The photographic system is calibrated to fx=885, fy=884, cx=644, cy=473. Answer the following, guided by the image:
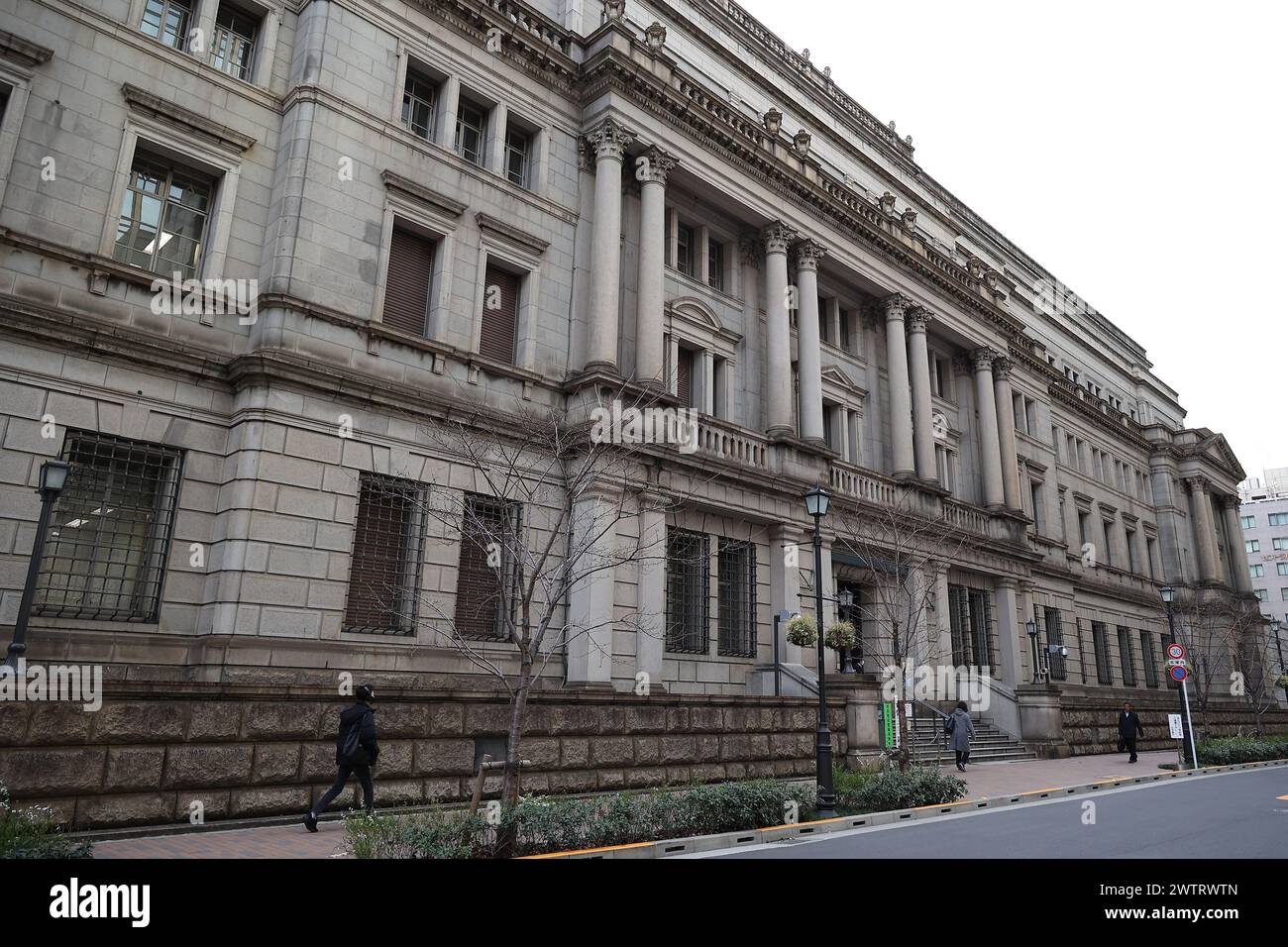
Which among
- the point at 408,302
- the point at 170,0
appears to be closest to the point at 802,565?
the point at 408,302

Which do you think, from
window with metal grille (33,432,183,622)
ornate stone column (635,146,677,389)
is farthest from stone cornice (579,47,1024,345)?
window with metal grille (33,432,183,622)

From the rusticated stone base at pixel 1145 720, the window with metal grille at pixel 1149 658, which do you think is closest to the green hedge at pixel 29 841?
the rusticated stone base at pixel 1145 720

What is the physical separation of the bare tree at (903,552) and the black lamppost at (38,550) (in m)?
19.3

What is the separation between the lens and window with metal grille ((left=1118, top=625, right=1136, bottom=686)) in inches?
1780

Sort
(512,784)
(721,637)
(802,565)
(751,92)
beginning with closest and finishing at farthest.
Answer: (512,784) → (721,637) → (802,565) → (751,92)

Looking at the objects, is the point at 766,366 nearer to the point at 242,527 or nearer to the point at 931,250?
the point at 931,250

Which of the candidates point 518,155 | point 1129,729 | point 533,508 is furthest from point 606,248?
point 1129,729

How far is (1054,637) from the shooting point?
127ft

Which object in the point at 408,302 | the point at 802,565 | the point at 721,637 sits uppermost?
the point at 408,302

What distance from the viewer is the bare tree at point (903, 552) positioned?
2628 cm

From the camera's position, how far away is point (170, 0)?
57.0 ft

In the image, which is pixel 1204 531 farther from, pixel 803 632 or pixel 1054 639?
pixel 803 632

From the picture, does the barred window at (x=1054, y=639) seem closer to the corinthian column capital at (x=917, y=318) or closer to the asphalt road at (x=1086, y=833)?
the corinthian column capital at (x=917, y=318)
